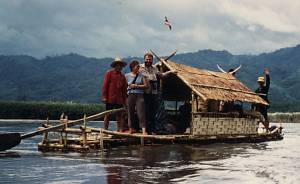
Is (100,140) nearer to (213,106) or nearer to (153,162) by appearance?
(153,162)

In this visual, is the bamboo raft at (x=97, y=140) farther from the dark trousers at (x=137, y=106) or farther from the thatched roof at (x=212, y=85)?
the thatched roof at (x=212, y=85)

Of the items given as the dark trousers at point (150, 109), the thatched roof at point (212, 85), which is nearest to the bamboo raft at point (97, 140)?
the dark trousers at point (150, 109)

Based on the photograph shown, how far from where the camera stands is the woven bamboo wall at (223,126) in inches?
604

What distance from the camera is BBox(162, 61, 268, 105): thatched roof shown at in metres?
15.2

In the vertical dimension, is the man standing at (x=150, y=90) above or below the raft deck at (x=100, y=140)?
above

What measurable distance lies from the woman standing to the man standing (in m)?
0.17

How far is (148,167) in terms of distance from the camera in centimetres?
926

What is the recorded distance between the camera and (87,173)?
331 inches

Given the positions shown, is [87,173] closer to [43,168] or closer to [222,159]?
[43,168]

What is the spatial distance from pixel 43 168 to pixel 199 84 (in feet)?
24.6

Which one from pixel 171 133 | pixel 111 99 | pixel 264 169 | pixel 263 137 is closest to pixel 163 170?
pixel 264 169

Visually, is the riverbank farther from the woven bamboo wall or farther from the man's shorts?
the man's shorts

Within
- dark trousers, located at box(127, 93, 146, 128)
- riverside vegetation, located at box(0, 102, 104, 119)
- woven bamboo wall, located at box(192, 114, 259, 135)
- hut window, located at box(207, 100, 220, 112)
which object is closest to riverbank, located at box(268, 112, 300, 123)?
riverside vegetation, located at box(0, 102, 104, 119)

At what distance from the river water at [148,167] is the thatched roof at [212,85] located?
9.70 feet
